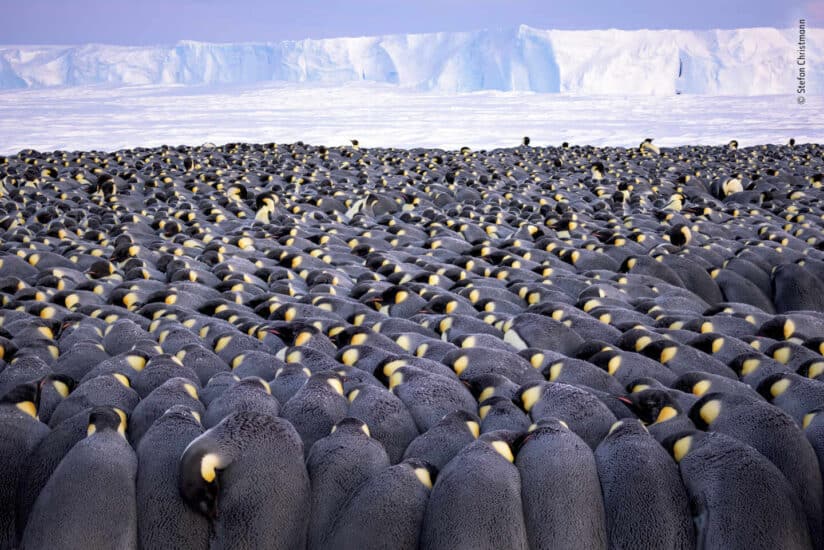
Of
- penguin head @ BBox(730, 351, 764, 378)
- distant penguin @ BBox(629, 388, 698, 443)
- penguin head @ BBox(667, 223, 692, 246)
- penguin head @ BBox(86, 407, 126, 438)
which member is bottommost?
penguin head @ BBox(667, 223, 692, 246)

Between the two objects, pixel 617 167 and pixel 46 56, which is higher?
pixel 46 56

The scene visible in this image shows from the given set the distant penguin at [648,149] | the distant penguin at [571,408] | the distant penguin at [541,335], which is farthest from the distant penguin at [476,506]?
the distant penguin at [648,149]

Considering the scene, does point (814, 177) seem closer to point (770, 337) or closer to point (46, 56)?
point (770, 337)

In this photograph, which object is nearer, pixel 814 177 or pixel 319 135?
pixel 814 177

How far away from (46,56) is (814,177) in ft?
135

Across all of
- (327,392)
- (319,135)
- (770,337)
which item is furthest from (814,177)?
(319,135)

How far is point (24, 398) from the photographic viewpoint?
9.98ft

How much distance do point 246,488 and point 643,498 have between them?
4.24 feet

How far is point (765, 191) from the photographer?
34.0 ft

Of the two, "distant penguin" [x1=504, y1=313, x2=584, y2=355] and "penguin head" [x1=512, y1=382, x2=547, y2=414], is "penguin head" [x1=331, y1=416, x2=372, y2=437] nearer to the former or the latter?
"penguin head" [x1=512, y1=382, x2=547, y2=414]

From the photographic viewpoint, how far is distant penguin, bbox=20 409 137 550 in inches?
94.2

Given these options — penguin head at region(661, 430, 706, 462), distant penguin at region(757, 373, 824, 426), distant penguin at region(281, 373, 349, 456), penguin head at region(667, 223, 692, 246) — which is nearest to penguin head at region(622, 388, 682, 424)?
penguin head at region(661, 430, 706, 462)

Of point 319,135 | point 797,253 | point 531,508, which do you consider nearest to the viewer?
point 531,508

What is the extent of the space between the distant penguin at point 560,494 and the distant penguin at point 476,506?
5 centimetres
